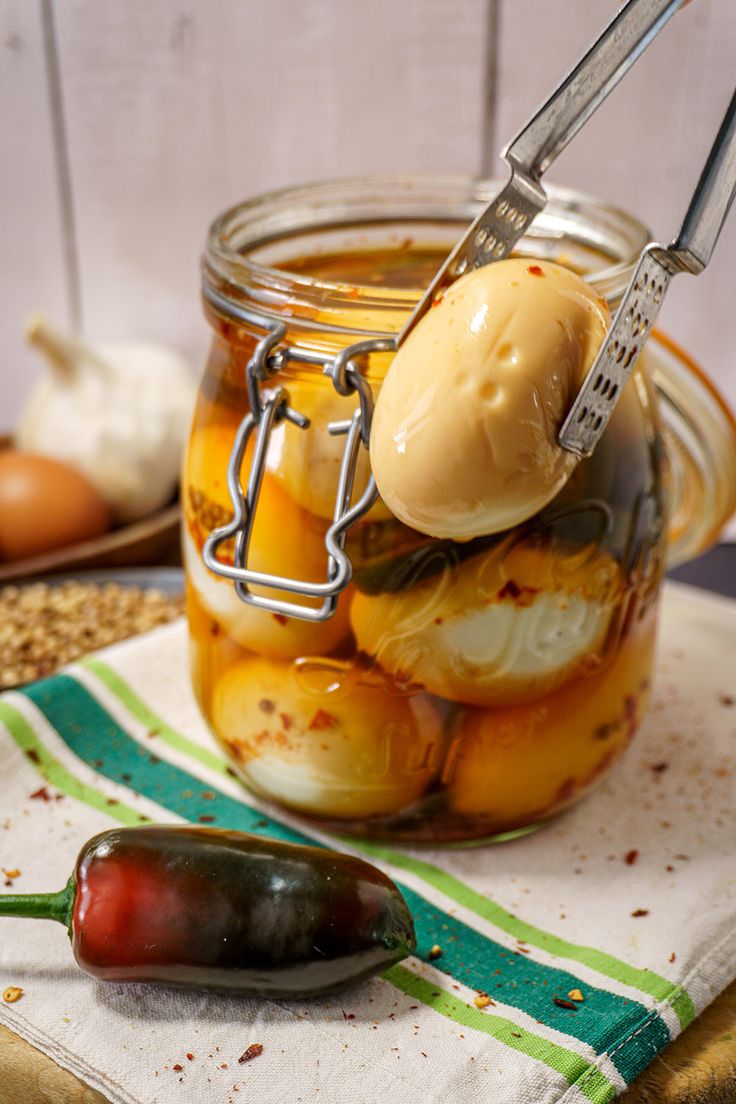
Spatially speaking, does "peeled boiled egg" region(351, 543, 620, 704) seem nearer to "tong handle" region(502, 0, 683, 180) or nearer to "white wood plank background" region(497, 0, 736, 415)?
"tong handle" region(502, 0, 683, 180)

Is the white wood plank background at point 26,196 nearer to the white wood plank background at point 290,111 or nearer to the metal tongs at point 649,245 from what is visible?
the white wood plank background at point 290,111

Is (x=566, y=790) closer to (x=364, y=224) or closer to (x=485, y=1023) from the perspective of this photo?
(x=485, y=1023)

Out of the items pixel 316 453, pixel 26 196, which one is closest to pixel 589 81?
pixel 316 453

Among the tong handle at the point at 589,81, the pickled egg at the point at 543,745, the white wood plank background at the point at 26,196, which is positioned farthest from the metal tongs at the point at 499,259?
the white wood plank background at the point at 26,196

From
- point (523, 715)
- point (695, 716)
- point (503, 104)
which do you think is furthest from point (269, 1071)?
point (503, 104)

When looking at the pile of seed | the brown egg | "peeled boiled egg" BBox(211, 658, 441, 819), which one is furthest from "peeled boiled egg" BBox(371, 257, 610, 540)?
the brown egg
